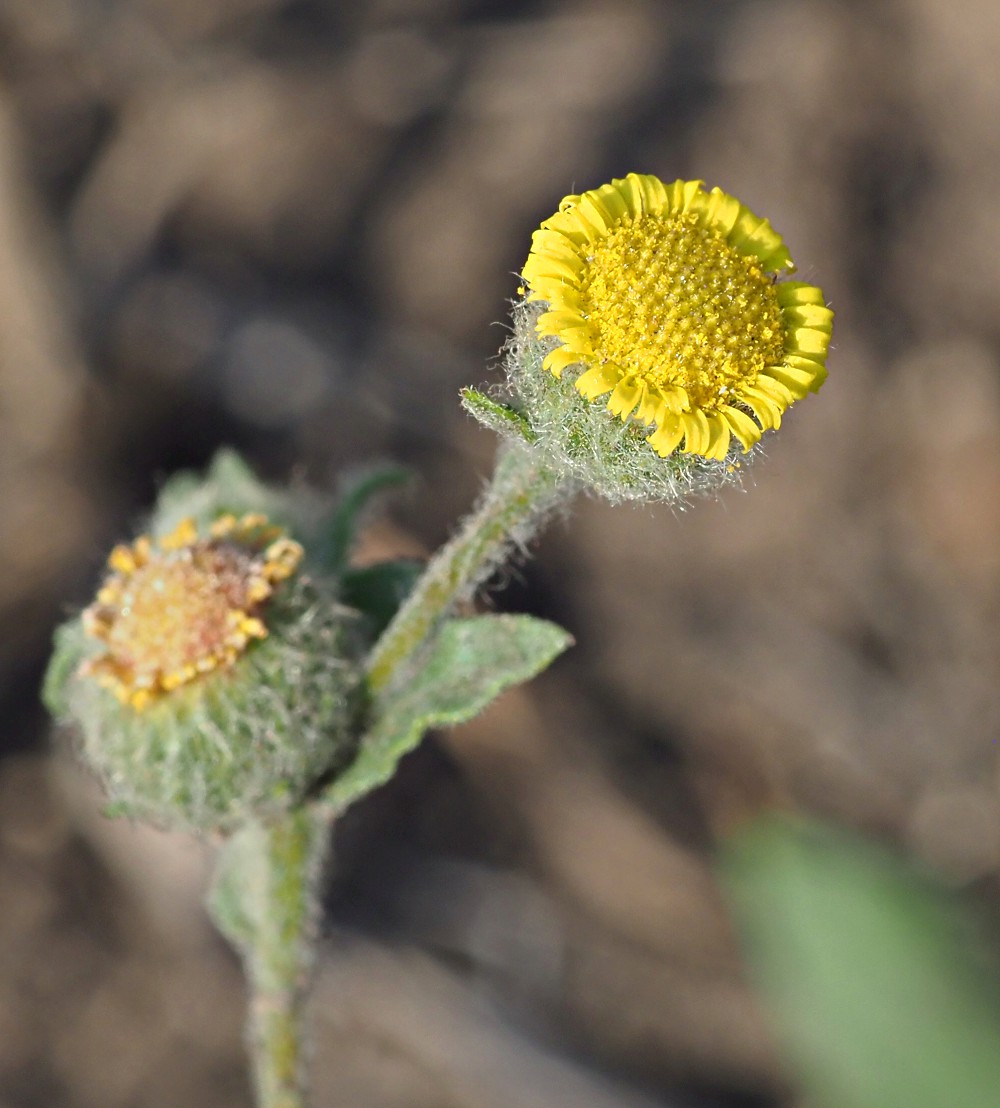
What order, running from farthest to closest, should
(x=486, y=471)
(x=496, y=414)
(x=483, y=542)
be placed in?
1. (x=486, y=471)
2. (x=483, y=542)
3. (x=496, y=414)

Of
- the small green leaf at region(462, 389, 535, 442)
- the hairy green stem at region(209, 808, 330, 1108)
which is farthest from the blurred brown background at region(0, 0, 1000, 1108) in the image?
the small green leaf at region(462, 389, 535, 442)

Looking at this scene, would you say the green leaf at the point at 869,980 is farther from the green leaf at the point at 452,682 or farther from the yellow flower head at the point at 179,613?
the yellow flower head at the point at 179,613

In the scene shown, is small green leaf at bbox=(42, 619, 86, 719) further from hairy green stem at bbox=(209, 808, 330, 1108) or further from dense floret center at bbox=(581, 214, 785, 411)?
dense floret center at bbox=(581, 214, 785, 411)

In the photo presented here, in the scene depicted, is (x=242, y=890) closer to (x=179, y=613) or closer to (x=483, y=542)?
(x=179, y=613)

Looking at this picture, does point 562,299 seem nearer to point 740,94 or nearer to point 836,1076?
point 836,1076

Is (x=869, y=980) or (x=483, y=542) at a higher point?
(x=869, y=980)

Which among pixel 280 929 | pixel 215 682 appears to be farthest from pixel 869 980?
pixel 215 682

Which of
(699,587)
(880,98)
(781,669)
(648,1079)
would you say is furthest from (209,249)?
(648,1079)
